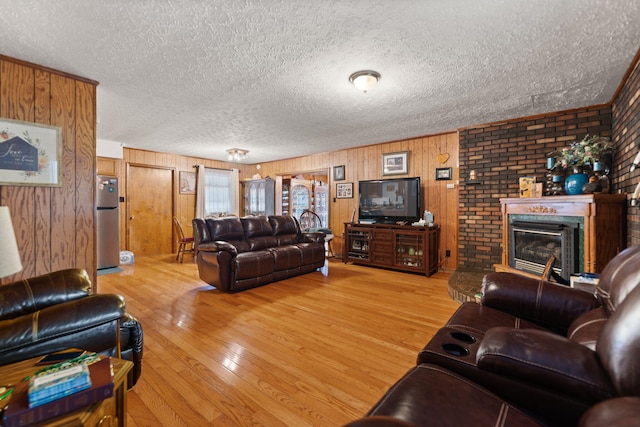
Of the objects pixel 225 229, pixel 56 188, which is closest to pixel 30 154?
pixel 56 188

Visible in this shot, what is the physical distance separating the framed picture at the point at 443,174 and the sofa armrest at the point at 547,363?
13.4 ft

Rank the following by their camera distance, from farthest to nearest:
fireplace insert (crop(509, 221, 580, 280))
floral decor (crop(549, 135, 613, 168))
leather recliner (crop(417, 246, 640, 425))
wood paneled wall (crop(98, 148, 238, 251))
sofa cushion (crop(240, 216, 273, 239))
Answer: wood paneled wall (crop(98, 148, 238, 251))
sofa cushion (crop(240, 216, 273, 239))
floral decor (crop(549, 135, 613, 168))
fireplace insert (crop(509, 221, 580, 280))
leather recliner (crop(417, 246, 640, 425))

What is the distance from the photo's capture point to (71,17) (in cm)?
185

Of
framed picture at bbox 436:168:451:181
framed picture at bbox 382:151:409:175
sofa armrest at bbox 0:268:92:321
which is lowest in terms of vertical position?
sofa armrest at bbox 0:268:92:321

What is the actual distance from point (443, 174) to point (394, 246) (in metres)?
1.48

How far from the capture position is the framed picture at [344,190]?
5984mm

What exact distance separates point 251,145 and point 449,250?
Answer: 4182 mm

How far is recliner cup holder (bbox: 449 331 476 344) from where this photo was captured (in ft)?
4.24

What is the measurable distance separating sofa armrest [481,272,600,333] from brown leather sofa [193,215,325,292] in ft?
9.17

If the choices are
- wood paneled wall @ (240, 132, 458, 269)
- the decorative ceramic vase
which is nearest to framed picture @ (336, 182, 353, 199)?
wood paneled wall @ (240, 132, 458, 269)

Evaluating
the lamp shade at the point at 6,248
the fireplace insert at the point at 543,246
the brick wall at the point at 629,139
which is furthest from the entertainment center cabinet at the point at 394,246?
the lamp shade at the point at 6,248

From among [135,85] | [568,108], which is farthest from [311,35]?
[568,108]

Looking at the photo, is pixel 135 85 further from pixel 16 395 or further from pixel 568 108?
pixel 568 108

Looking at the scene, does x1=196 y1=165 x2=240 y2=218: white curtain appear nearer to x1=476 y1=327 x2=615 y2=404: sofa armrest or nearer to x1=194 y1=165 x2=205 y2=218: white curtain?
x1=194 y1=165 x2=205 y2=218: white curtain
